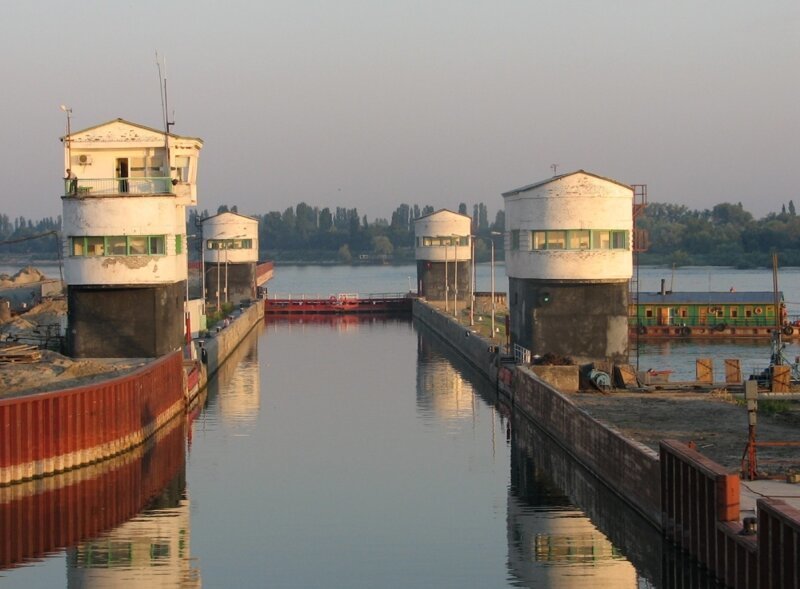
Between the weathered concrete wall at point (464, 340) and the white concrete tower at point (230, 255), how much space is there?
15153mm

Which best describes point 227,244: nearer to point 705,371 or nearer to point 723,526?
point 705,371

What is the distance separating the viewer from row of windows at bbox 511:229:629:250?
49.7 meters

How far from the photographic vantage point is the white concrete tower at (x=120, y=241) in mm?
47219

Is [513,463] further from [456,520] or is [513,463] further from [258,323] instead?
[258,323]

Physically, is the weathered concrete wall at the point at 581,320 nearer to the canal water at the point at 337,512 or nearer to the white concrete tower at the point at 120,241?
the canal water at the point at 337,512

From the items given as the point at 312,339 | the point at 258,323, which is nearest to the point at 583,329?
the point at 312,339

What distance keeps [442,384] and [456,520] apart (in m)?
28.4

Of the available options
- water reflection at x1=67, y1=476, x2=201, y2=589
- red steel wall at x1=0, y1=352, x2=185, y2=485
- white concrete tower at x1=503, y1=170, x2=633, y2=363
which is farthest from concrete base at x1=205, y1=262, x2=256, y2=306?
water reflection at x1=67, y1=476, x2=201, y2=589

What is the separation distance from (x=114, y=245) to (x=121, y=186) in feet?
8.85

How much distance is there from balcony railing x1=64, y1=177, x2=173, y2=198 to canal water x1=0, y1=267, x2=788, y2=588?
7.97 meters

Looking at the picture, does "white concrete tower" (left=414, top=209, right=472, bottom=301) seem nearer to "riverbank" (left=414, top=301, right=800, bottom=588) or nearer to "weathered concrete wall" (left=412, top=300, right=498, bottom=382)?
"weathered concrete wall" (left=412, top=300, right=498, bottom=382)

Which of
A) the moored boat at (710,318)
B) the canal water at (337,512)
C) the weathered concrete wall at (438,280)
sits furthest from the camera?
the weathered concrete wall at (438,280)

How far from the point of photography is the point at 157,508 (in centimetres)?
3291

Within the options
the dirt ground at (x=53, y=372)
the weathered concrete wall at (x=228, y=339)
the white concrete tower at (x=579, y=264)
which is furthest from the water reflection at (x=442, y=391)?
the dirt ground at (x=53, y=372)
